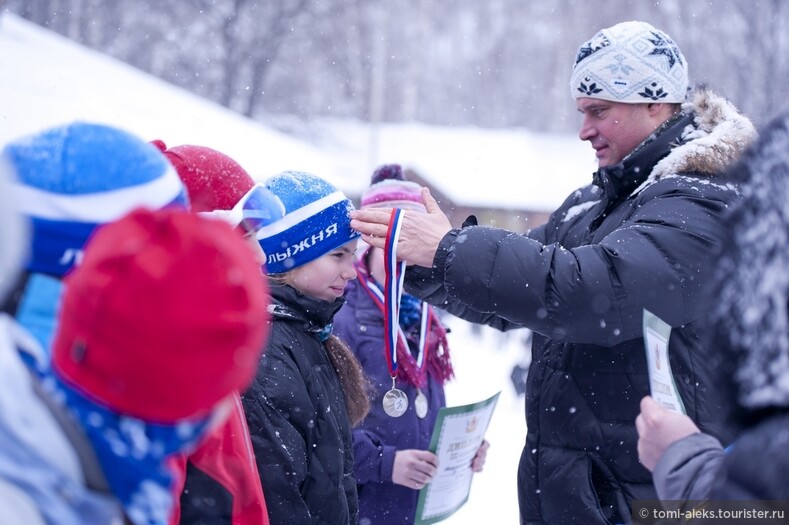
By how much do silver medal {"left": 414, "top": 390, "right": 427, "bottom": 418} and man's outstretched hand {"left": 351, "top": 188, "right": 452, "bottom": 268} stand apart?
1135mm

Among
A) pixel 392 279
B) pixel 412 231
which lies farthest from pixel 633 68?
pixel 392 279

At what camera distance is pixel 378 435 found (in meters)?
3.35

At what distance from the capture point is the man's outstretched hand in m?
2.42

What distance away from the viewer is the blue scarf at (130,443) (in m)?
0.98

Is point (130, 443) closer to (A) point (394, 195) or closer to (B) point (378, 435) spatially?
(B) point (378, 435)

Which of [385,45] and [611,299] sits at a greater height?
[611,299]

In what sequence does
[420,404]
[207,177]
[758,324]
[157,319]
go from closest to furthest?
1. [157,319]
2. [758,324]
3. [207,177]
4. [420,404]

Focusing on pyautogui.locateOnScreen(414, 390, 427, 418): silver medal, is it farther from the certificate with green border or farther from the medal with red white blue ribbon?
the medal with red white blue ribbon

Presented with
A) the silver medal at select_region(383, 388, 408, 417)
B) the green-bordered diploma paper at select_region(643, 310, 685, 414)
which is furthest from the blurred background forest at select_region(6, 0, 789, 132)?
the green-bordered diploma paper at select_region(643, 310, 685, 414)

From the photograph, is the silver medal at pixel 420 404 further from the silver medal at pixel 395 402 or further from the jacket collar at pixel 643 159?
the jacket collar at pixel 643 159

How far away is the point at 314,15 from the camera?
29.1 metres

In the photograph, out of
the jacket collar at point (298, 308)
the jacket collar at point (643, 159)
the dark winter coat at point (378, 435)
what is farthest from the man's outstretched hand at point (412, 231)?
the dark winter coat at point (378, 435)

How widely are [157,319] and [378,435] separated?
2.52 m

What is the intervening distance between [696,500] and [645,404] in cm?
27
